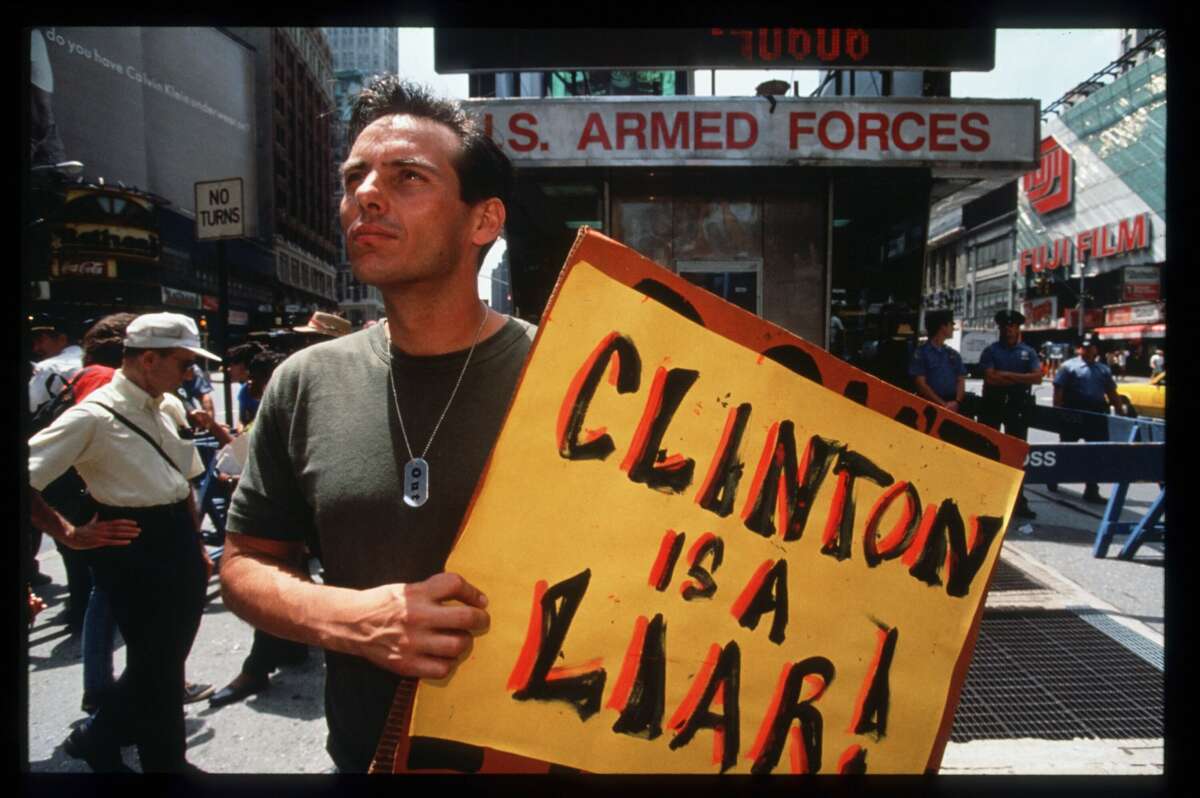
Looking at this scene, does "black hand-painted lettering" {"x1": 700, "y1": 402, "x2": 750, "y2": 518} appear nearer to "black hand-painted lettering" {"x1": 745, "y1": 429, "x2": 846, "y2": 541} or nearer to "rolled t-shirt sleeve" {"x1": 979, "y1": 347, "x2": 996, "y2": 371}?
"black hand-painted lettering" {"x1": 745, "y1": 429, "x2": 846, "y2": 541}

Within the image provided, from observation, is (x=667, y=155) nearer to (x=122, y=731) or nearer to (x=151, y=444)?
(x=151, y=444)

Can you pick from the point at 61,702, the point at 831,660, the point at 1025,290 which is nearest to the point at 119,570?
the point at 61,702

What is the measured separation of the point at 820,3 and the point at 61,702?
15.4 ft

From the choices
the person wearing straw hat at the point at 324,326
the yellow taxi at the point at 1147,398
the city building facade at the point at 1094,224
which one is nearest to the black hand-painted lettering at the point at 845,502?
the person wearing straw hat at the point at 324,326

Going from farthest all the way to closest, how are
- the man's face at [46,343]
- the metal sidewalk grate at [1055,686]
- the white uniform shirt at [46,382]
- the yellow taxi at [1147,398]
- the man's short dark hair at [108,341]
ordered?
the yellow taxi at [1147,398]
the man's face at [46,343]
the white uniform shirt at [46,382]
the man's short dark hair at [108,341]
the metal sidewalk grate at [1055,686]

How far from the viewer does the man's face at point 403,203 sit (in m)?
1.42

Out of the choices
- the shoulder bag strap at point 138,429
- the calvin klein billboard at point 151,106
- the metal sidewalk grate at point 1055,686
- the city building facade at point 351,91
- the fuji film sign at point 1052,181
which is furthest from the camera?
the city building facade at point 351,91

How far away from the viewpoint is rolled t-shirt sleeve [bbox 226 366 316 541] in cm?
142

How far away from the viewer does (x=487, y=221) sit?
160 centimetres

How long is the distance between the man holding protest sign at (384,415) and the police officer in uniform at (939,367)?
625cm

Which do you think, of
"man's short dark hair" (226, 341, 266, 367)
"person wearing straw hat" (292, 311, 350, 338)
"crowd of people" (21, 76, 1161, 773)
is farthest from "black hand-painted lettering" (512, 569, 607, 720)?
"man's short dark hair" (226, 341, 266, 367)

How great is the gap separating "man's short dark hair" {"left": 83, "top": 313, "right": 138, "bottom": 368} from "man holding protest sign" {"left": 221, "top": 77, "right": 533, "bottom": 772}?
3280mm

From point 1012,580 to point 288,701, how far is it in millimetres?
4967

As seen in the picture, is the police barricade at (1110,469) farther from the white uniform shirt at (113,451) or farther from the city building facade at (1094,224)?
the city building facade at (1094,224)
